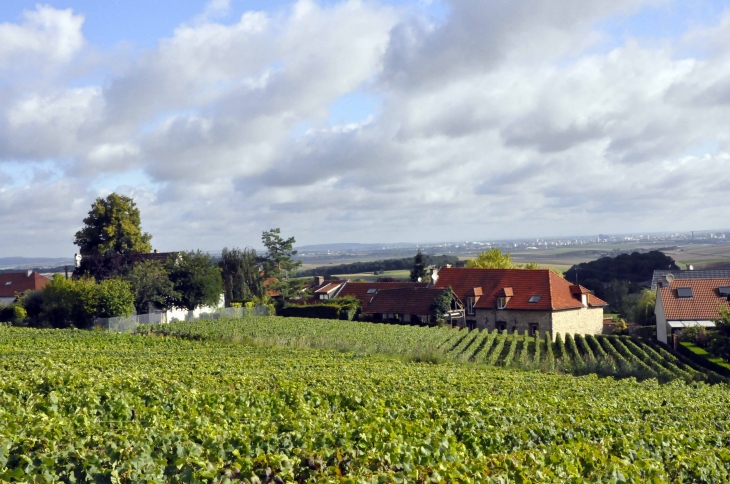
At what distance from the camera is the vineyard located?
2862cm

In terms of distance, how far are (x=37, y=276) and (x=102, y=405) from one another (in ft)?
220

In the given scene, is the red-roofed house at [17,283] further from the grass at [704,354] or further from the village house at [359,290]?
the grass at [704,354]

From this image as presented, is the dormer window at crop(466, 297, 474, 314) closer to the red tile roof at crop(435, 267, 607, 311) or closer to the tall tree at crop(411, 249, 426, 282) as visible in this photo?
the red tile roof at crop(435, 267, 607, 311)

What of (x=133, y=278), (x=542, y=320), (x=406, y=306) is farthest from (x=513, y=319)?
(x=133, y=278)

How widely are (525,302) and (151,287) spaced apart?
1103 inches

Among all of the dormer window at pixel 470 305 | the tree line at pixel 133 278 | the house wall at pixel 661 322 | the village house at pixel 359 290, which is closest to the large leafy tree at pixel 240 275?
the tree line at pixel 133 278

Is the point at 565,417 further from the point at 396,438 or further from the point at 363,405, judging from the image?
the point at 396,438

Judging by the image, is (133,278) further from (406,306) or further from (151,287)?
(406,306)

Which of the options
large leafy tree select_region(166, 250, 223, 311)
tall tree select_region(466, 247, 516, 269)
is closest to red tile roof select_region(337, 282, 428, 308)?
tall tree select_region(466, 247, 516, 269)

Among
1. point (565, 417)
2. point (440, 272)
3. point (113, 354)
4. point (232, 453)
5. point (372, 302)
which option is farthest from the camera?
point (440, 272)

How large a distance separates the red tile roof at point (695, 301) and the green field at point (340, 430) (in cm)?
2865

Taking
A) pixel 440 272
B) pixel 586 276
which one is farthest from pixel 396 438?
pixel 586 276

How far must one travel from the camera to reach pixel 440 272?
57.2 meters

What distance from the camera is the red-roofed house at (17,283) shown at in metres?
64.8
